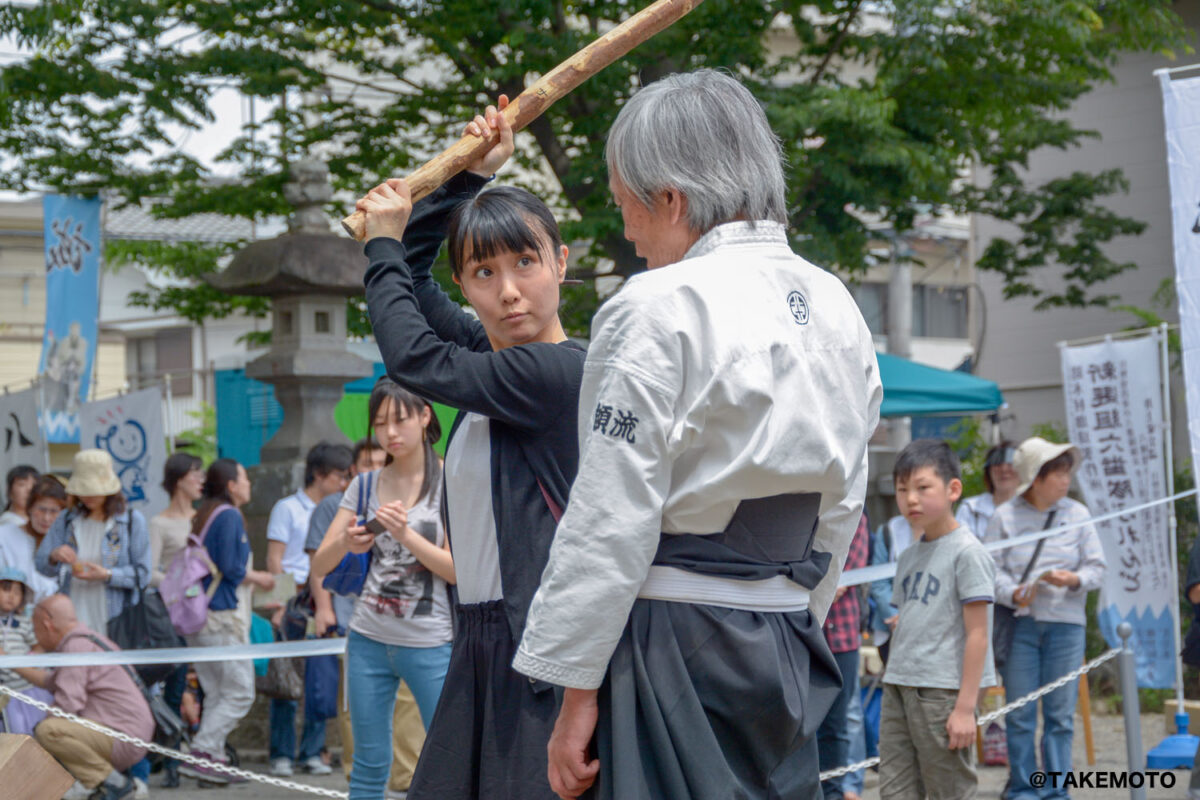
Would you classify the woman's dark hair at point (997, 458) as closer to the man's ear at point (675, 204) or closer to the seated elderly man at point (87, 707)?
the seated elderly man at point (87, 707)

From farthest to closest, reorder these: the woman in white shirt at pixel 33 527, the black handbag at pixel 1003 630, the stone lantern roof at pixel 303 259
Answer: the stone lantern roof at pixel 303 259
the woman in white shirt at pixel 33 527
the black handbag at pixel 1003 630

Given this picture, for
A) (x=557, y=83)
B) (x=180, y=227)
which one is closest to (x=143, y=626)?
(x=557, y=83)

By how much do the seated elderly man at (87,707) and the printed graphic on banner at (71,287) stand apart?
567 centimetres

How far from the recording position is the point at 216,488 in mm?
7508

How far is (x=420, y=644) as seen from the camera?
4.34 metres

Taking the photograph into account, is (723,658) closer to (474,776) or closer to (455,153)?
(474,776)

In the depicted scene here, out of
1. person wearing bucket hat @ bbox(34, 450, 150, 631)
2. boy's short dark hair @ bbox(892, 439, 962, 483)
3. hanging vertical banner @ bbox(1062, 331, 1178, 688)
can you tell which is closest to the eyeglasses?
hanging vertical banner @ bbox(1062, 331, 1178, 688)

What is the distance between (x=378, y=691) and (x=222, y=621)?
11.0 ft

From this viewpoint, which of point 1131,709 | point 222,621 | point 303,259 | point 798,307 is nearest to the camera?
point 798,307

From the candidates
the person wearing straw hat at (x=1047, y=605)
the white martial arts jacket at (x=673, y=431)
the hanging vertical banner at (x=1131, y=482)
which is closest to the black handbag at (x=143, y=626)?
the person wearing straw hat at (x=1047, y=605)

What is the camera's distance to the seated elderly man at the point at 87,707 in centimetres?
612

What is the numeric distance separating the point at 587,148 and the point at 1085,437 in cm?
440

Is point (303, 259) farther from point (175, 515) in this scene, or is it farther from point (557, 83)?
point (557, 83)

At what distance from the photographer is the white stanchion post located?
193 inches
